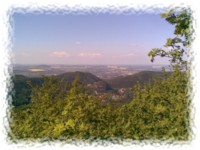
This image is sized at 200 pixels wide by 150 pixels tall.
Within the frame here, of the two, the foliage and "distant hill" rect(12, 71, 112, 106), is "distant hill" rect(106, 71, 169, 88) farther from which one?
the foliage

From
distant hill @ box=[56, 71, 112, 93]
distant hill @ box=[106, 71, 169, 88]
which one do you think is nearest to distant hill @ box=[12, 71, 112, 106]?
distant hill @ box=[56, 71, 112, 93]

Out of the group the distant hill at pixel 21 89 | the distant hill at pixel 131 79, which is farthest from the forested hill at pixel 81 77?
the distant hill at pixel 21 89

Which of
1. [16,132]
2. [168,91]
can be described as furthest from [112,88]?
[16,132]

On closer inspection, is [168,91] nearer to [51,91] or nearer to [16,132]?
[51,91]

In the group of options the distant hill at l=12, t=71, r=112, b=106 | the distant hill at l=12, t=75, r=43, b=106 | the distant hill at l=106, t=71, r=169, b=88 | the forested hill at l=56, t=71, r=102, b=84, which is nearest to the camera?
the distant hill at l=12, t=75, r=43, b=106

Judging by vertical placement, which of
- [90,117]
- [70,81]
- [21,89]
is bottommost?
[90,117]

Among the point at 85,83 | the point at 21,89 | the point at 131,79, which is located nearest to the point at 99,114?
the point at 85,83

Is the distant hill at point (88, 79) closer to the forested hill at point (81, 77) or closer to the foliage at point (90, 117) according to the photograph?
the forested hill at point (81, 77)

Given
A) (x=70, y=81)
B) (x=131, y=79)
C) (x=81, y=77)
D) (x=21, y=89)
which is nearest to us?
(x=21, y=89)

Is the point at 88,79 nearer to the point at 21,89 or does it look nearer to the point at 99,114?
the point at 99,114

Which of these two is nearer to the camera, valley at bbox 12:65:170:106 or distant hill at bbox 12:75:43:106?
distant hill at bbox 12:75:43:106
